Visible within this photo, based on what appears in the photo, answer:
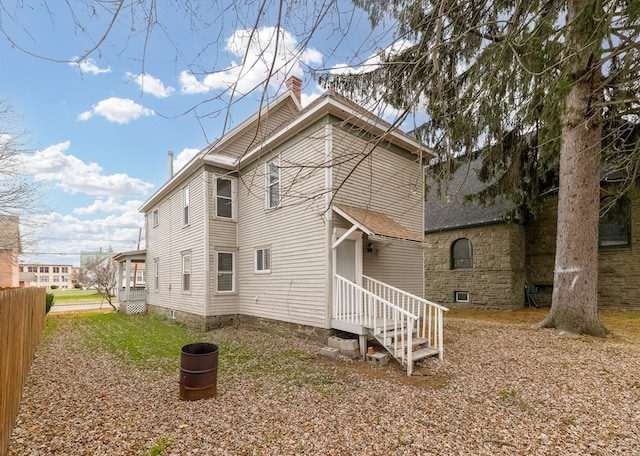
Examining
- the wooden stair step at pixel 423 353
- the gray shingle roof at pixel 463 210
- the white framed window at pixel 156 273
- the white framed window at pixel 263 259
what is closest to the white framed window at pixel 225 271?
the white framed window at pixel 263 259

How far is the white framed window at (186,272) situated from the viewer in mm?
11297

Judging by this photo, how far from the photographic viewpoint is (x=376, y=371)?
5.87 metres

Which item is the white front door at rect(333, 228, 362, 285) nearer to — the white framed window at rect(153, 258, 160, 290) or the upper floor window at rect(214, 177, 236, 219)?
Answer: the upper floor window at rect(214, 177, 236, 219)

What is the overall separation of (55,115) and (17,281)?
3309 cm

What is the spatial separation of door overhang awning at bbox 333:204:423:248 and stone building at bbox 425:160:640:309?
3.76 meters

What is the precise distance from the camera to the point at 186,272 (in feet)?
37.7

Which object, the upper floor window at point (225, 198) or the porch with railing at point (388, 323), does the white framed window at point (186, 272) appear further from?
the porch with railing at point (388, 323)

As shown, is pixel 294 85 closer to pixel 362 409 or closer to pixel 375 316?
pixel 375 316

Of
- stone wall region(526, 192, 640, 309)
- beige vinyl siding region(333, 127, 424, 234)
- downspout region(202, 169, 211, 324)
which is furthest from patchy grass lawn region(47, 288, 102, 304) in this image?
stone wall region(526, 192, 640, 309)

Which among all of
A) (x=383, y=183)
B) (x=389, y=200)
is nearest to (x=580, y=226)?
(x=389, y=200)

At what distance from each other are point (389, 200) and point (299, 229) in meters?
2.72

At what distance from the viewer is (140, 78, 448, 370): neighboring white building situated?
7.49 meters

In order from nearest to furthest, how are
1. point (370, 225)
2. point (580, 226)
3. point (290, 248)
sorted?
point (370, 225)
point (580, 226)
point (290, 248)

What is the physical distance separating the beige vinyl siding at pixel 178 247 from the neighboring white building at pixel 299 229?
63 mm
